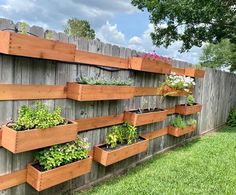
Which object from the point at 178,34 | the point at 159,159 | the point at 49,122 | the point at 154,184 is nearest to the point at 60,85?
the point at 49,122

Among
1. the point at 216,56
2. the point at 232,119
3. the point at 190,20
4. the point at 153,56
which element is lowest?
the point at 232,119

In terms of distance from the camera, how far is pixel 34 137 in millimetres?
2744

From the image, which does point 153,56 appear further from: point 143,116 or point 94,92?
point 94,92

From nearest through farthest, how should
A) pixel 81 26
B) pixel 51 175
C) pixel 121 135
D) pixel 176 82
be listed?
1. pixel 51 175
2. pixel 121 135
3. pixel 176 82
4. pixel 81 26

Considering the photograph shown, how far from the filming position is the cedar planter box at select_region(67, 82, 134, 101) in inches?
130

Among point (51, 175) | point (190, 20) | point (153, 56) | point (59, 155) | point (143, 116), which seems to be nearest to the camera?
point (51, 175)

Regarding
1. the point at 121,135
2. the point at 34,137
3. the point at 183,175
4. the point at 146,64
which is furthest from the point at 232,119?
the point at 34,137

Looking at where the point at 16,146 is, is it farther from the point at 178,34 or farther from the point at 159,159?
the point at 178,34

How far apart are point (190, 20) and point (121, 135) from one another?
7.97 m

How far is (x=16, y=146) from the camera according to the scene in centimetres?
260

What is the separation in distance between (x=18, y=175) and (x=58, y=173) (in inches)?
14.7

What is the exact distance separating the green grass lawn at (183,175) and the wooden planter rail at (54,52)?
152 centimetres

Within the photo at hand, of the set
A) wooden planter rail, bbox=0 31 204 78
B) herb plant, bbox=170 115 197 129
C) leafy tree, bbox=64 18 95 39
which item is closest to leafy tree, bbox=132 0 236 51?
herb plant, bbox=170 115 197 129

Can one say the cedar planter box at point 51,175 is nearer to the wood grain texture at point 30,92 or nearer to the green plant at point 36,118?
the green plant at point 36,118
